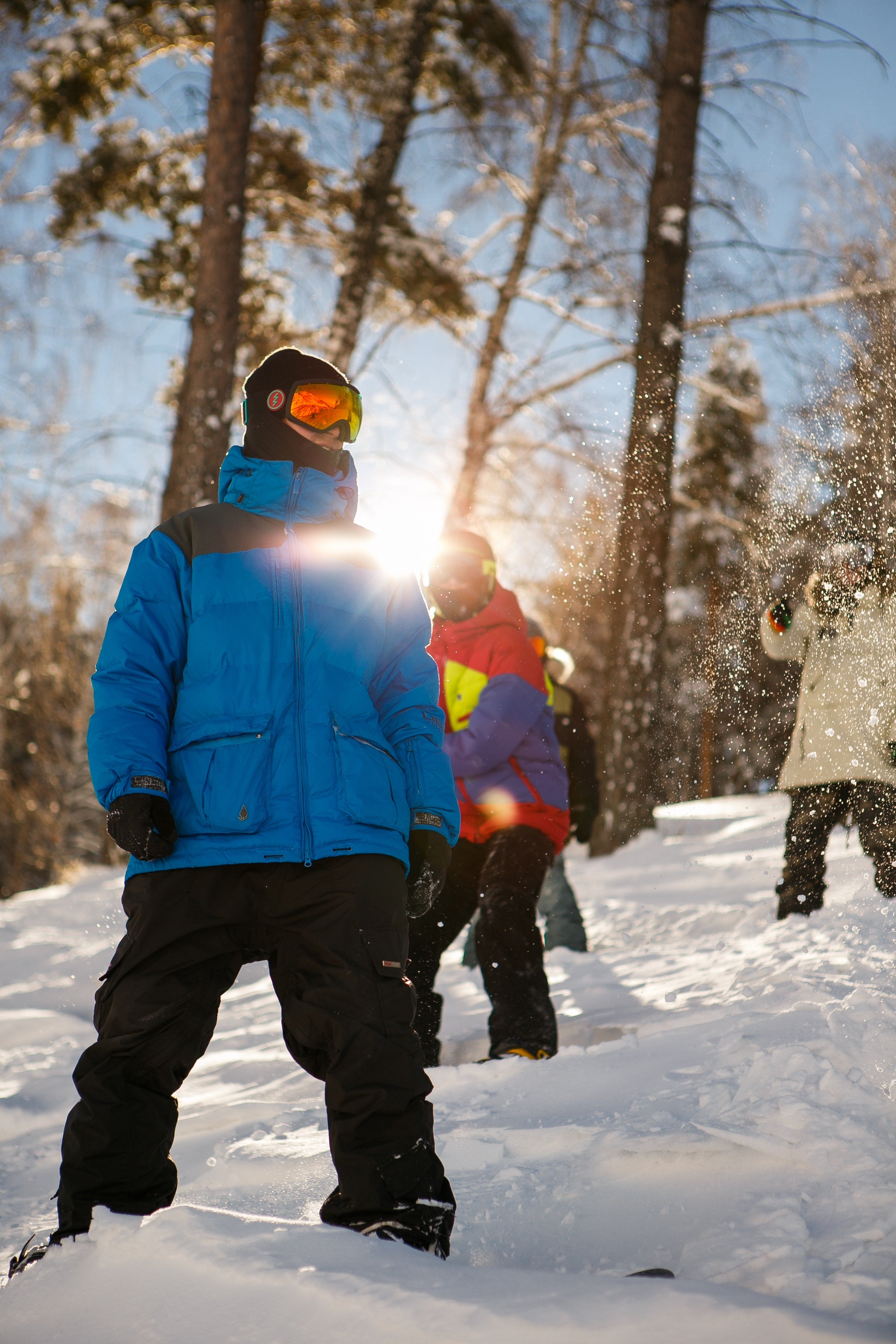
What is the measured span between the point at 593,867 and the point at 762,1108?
15.7 feet

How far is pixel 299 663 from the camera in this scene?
69.6 inches

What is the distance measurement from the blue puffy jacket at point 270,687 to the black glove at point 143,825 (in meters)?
0.02

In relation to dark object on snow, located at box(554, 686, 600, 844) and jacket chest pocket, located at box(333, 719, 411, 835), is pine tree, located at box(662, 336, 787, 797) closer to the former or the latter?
dark object on snow, located at box(554, 686, 600, 844)

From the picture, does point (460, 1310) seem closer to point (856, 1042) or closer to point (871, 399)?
point (856, 1042)

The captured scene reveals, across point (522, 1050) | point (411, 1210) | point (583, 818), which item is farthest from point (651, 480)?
point (411, 1210)

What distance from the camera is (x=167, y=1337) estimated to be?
1.21m

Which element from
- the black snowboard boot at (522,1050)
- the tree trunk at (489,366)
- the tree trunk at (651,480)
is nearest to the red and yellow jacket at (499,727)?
the black snowboard boot at (522,1050)

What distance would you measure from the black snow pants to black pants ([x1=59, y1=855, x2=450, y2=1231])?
2436mm

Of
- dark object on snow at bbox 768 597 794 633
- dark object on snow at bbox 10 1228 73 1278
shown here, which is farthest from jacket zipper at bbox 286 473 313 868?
dark object on snow at bbox 768 597 794 633

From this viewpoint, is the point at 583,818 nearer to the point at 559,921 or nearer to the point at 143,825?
the point at 559,921

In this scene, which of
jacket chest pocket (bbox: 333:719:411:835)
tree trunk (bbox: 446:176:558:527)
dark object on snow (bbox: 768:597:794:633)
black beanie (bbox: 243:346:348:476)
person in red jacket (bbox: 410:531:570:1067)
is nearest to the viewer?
jacket chest pocket (bbox: 333:719:411:835)

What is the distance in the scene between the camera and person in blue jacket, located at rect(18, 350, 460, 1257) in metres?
1.55

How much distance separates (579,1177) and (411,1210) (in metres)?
0.52

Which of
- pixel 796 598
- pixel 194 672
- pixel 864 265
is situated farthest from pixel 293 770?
pixel 864 265
